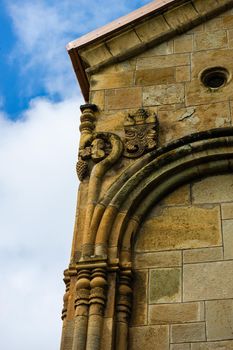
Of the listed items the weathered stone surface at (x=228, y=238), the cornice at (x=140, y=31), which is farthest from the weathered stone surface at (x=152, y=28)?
the weathered stone surface at (x=228, y=238)

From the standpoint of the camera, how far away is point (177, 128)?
37.4 ft

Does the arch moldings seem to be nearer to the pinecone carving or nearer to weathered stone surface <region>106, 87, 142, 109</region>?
the pinecone carving

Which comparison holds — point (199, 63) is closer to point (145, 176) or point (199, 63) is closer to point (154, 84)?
point (154, 84)

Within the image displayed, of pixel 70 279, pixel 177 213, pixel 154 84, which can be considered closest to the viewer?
pixel 70 279

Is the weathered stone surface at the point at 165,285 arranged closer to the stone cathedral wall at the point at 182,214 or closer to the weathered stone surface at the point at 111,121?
the stone cathedral wall at the point at 182,214

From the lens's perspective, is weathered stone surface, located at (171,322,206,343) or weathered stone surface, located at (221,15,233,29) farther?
weathered stone surface, located at (221,15,233,29)

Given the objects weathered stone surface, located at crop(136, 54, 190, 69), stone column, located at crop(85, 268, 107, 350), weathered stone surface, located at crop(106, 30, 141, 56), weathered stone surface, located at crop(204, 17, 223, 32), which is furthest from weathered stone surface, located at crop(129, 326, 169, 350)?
weathered stone surface, located at crop(204, 17, 223, 32)

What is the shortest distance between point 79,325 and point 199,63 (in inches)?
189

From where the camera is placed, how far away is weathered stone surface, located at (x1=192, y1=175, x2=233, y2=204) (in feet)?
35.1

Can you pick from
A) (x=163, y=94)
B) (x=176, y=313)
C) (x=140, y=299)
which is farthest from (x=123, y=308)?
(x=163, y=94)

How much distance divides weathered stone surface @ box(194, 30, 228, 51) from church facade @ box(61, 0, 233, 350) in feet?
0.07

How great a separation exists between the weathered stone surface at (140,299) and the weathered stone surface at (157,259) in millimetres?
121

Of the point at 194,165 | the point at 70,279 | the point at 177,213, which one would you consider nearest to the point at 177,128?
the point at 194,165

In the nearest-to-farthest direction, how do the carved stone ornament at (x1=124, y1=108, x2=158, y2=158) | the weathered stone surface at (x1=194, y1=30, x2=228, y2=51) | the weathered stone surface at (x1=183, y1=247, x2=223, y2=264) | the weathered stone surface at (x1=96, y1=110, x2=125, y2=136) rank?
the weathered stone surface at (x1=183, y1=247, x2=223, y2=264)
the carved stone ornament at (x1=124, y1=108, x2=158, y2=158)
the weathered stone surface at (x1=96, y1=110, x2=125, y2=136)
the weathered stone surface at (x1=194, y1=30, x2=228, y2=51)
